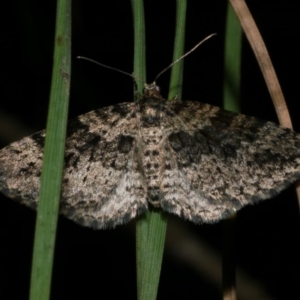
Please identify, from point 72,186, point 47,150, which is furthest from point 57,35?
point 72,186

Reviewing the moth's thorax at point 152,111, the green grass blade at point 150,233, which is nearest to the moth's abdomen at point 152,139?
the moth's thorax at point 152,111

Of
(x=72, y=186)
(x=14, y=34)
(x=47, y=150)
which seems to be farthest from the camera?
(x=14, y=34)

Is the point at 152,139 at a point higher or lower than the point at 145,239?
higher

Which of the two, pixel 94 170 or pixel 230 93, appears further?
pixel 94 170

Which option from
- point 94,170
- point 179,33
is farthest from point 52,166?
point 94,170

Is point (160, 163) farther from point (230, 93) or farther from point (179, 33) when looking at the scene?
point (179, 33)

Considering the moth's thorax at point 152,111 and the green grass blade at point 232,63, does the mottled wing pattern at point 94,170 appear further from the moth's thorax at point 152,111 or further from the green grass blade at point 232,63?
the green grass blade at point 232,63

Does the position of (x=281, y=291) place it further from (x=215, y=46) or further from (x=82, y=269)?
(x=215, y=46)
